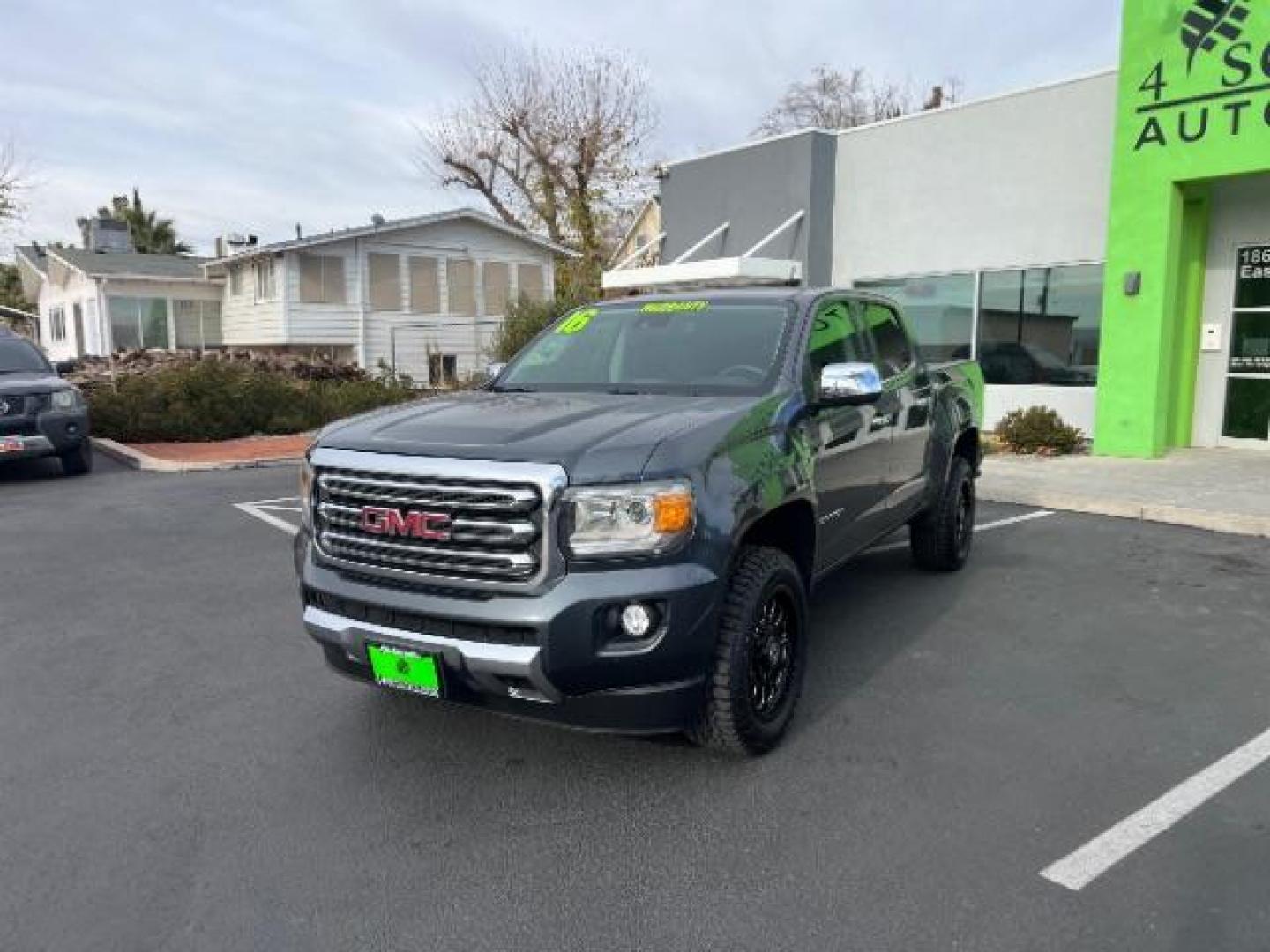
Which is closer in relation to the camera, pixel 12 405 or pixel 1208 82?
pixel 1208 82

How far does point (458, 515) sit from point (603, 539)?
1.67 ft

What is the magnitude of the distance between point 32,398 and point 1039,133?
12.8 metres

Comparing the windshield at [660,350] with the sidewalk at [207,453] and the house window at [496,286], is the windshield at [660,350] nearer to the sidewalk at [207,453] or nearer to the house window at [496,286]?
the sidewalk at [207,453]

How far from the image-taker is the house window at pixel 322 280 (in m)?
25.5

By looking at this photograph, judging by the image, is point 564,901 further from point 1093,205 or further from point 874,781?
point 1093,205

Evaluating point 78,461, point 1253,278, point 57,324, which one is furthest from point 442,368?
point 1253,278

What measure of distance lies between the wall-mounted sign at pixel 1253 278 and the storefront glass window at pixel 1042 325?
151 cm

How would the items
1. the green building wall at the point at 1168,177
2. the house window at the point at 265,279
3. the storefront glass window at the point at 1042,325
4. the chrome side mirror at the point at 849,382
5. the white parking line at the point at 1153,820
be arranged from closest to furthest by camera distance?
the white parking line at the point at 1153,820 → the chrome side mirror at the point at 849,382 → the green building wall at the point at 1168,177 → the storefront glass window at the point at 1042,325 → the house window at the point at 265,279

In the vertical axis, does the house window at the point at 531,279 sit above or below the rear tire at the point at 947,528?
above

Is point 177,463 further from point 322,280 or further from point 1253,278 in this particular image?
point 322,280

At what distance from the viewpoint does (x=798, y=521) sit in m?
3.96

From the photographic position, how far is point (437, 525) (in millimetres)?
3197

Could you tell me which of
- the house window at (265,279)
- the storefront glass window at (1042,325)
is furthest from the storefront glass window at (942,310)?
the house window at (265,279)

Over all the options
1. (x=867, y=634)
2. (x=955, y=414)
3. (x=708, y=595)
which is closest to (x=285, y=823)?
(x=708, y=595)
